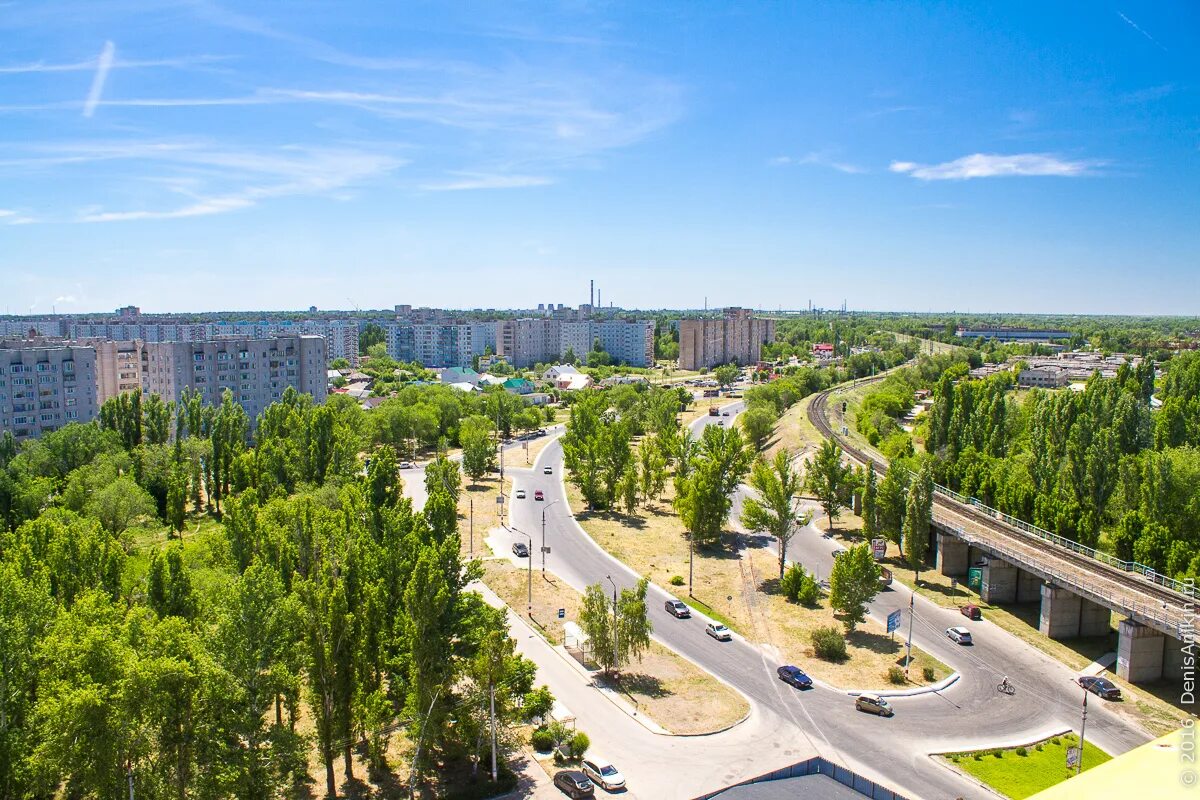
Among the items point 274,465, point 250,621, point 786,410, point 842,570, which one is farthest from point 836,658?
point 786,410

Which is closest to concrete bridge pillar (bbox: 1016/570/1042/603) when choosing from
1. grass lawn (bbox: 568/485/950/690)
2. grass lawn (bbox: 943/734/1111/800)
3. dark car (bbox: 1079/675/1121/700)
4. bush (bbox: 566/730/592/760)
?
grass lawn (bbox: 568/485/950/690)

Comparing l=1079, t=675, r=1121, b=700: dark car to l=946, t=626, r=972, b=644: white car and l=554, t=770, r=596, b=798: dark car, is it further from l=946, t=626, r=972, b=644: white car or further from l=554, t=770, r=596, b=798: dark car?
l=554, t=770, r=596, b=798: dark car

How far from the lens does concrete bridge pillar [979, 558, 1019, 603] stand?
4091 cm

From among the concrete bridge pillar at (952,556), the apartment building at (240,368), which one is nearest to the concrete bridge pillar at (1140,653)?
the concrete bridge pillar at (952,556)

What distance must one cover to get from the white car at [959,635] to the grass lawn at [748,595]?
99.9 inches

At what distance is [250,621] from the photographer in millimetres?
22531

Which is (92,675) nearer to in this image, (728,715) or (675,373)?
(728,715)

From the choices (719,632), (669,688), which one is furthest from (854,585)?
(669,688)

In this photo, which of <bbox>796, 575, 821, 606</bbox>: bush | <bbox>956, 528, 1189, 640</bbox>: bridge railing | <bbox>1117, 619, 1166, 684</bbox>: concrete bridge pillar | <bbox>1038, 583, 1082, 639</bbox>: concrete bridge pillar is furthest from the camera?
<bbox>796, 575, 821, 606</bbox>: bush

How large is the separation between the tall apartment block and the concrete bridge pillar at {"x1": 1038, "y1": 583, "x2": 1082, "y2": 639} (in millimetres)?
142341

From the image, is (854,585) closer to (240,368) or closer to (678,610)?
(678,610)

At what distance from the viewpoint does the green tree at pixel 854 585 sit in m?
36.2

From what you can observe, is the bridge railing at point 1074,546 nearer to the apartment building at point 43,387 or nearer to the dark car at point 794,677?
the dark car at point 794,677

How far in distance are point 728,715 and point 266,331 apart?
554 ft
